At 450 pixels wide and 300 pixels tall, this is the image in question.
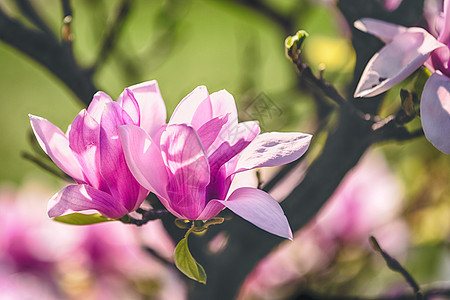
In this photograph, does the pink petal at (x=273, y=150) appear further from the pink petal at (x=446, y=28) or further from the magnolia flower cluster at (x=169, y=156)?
the pink petal at (x=446, y=28)

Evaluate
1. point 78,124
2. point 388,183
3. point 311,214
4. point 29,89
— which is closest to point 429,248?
point 388,183

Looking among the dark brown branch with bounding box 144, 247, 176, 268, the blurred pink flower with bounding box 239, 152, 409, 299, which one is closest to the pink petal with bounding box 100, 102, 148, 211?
the dark brown branch with bounding box 144, 247, 176, 268

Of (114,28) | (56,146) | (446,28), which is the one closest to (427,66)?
(446,28)

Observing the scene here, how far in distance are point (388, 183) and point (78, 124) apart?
0.55 meters

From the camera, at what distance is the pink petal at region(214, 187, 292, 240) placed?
0.99 feet

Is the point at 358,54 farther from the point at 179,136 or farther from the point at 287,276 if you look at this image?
the point at 287,276

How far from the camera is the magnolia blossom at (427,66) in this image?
33cm

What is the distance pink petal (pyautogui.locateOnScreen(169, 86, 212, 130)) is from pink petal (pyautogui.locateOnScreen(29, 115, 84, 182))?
2.8 inches

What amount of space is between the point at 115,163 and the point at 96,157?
0.05 ft

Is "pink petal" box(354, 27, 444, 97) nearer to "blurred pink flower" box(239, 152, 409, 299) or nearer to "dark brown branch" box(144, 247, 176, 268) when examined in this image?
"dark brown branch" box(144, 247, 176, 268)

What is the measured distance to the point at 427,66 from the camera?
1.18ft

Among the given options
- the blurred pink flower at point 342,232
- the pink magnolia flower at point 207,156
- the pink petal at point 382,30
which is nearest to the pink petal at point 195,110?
the pink magnolia flower at point 207,156

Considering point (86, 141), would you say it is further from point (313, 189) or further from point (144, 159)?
point (313, 189)

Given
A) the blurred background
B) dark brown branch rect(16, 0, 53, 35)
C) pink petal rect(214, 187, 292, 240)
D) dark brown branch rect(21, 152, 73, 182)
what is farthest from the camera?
the blurred background
